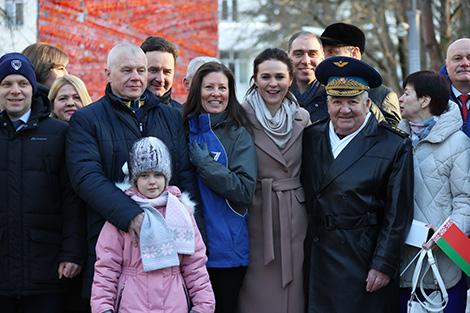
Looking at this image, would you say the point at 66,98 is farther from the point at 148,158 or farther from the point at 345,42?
the point at 345,42

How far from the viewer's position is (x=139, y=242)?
5238 millimetres

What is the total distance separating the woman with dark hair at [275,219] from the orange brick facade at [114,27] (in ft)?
20.6

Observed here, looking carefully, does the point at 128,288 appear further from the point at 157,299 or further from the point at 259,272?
the point at 259,272

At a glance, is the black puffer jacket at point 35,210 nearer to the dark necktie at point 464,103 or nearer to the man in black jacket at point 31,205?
the man in black jacket at point 31,205

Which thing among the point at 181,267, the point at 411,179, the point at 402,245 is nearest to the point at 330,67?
the point at 411,179

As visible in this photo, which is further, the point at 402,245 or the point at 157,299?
the point at 402,245

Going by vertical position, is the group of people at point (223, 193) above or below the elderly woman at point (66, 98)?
below

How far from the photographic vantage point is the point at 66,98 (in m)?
6.52

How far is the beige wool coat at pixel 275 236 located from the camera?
5.92 m

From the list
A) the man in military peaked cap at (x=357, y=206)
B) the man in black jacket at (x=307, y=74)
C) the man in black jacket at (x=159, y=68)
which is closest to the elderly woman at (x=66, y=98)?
the man in black jacket at (x=159, y=68)

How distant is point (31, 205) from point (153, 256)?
94 cm

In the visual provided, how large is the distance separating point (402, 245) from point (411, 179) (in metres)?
0.44

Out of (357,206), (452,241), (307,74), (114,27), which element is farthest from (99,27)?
(452,241)

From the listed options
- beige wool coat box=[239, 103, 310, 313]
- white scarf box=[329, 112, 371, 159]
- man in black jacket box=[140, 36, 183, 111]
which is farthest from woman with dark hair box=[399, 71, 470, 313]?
man in black jacket box=[140, 36, 183, 111]
